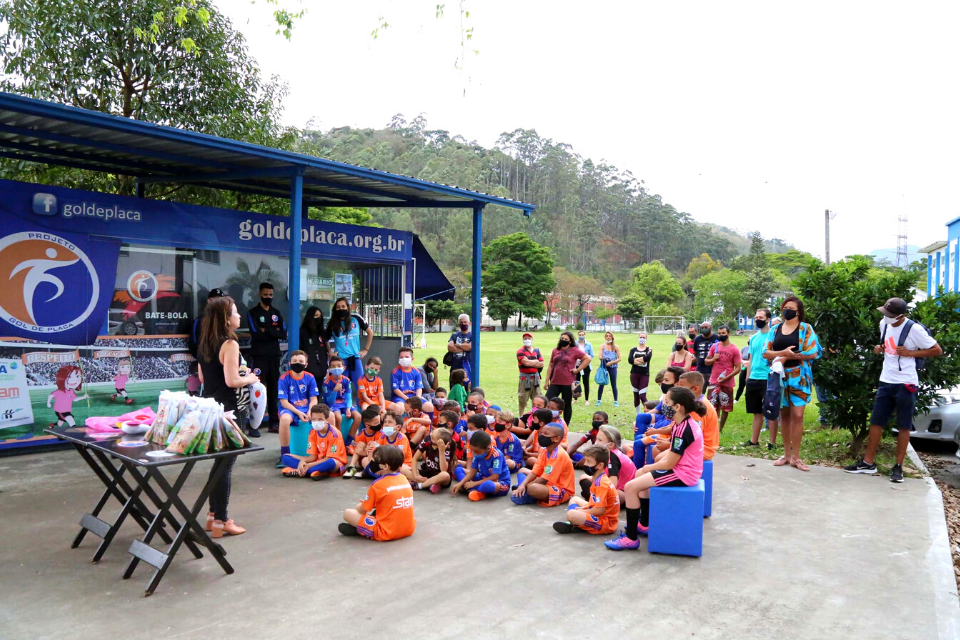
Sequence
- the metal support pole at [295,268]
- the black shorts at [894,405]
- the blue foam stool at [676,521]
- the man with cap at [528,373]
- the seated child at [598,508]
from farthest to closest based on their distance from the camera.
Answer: the man with cap at [528,373]
the metal support pole at [295,268]
the black shorts at [894,405]
the seated child at [598,508]
the blue foam stool at [676,521]

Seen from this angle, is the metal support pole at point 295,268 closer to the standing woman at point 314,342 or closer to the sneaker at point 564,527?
the standing woman at point 314,342

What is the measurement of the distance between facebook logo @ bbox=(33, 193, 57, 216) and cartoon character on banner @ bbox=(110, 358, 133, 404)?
1989 mm

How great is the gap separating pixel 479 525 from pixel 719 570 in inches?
78.6

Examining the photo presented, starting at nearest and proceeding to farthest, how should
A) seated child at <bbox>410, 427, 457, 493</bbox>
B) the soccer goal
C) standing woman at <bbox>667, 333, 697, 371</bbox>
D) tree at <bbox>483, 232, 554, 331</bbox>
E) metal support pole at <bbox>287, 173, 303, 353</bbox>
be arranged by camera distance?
seated child at <bbox>410, 427, 457, 493</bbox>
metal support pole at <bbox>287, 173, 303, 353</bbox>
standing woman at <bbox>667, 333, 697, 371</bbox>
tree at <bbox>483, 232, 554, 331</bbox>
the soccer goal

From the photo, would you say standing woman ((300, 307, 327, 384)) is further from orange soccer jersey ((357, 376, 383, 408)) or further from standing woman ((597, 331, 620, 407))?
standing woman ((597, 331, 620, 407))

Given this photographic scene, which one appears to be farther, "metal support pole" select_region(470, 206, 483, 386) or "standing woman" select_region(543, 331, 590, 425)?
"metal support pole" select_region(470, 206, 483, 386)

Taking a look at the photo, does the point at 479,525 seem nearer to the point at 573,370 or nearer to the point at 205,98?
the point at 573,370

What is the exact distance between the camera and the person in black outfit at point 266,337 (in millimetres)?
10055

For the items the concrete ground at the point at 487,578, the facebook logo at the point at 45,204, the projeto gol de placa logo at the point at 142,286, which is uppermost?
the facebook logo at the point at 45,204

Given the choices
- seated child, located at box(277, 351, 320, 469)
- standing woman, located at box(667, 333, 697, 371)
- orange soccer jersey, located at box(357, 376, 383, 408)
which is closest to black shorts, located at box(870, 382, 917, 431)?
standing woman, located at box(667, 333, 697, 371)

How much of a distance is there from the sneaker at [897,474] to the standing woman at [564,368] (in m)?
4.27

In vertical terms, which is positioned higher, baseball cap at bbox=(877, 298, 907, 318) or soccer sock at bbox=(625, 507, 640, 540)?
baseball cap at bbox=(877, 298, 907, 318)

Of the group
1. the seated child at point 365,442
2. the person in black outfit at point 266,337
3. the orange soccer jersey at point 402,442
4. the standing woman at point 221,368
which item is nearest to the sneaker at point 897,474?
the orange soccer jersey at point 402,442

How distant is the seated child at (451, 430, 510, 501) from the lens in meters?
6.91
